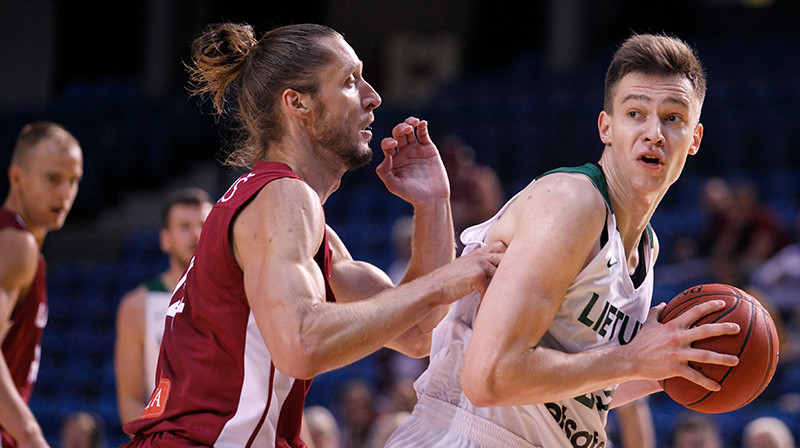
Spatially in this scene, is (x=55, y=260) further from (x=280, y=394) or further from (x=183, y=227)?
(x=280, y=394)

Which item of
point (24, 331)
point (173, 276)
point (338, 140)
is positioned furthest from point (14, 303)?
point (338, 140)

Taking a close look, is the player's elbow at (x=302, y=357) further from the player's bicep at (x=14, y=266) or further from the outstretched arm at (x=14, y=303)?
the player's bicep at (x=14, y=266)

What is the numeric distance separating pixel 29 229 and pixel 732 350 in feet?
9.98

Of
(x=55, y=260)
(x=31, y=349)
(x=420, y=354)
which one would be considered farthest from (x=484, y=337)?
(x=55, y=260)

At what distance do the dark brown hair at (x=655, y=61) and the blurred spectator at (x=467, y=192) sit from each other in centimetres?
367

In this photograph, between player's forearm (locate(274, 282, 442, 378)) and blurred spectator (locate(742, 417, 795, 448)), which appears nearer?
player's forearm (locate(274, 282, 442, 378))

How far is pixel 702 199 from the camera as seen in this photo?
326 inches

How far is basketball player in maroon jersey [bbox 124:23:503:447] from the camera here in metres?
2.32

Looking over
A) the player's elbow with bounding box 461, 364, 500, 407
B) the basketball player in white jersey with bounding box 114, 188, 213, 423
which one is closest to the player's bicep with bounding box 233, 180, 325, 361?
the player's elbow with bounding box 461, 364, 500, 407

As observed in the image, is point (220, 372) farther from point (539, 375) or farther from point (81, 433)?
point (81, 433)

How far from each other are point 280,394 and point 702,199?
651cm

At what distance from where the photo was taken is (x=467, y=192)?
6816 millimetres

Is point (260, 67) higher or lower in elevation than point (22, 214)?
higher

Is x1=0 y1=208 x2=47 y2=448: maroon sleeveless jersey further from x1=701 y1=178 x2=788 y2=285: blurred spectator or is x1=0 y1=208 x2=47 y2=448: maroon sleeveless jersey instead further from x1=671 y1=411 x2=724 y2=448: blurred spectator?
x1=701 y1=178 x2=788 y2=285: blurred spectator
